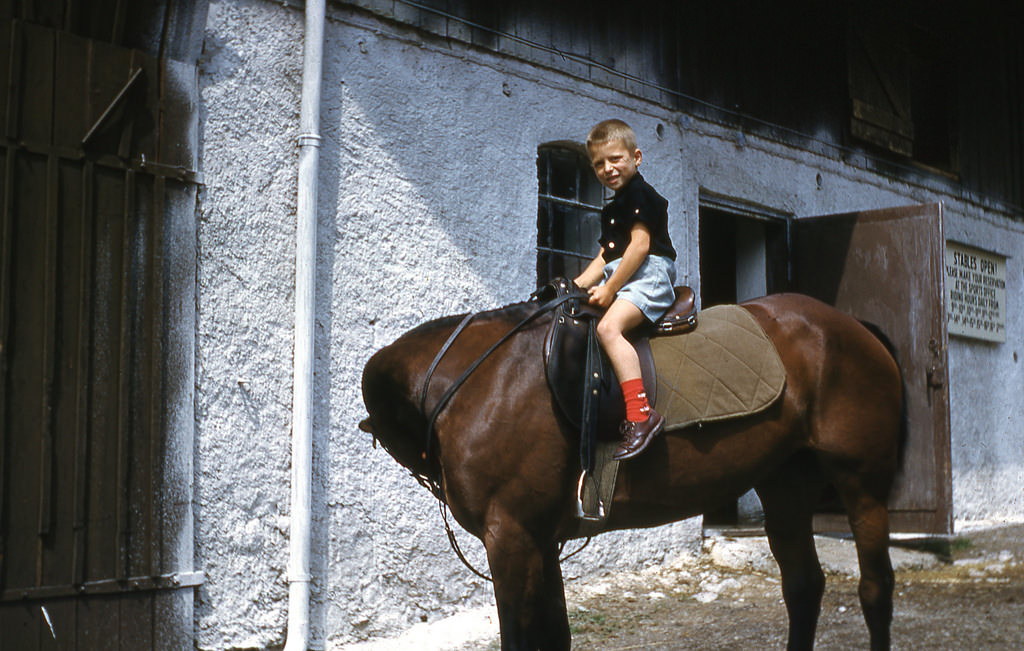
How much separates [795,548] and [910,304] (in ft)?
12.4

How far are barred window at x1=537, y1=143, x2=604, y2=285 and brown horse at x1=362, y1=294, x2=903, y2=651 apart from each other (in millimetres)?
2734

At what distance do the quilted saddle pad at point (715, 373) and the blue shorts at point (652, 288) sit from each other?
0.14m

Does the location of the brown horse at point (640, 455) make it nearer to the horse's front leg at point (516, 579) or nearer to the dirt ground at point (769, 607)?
the horse's front leg at point (516, 579)

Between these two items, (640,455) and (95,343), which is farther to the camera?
(95,343)

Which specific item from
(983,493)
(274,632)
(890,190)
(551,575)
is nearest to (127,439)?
(274,632)

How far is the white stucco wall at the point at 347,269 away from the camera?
195 inches

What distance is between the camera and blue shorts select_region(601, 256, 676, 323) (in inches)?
143

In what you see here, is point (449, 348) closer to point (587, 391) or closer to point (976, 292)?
point (587, 391)

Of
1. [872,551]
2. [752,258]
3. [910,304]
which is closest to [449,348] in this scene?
[872,551]

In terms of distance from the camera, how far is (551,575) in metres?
3.64

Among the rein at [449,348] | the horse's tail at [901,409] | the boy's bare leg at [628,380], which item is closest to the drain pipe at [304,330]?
the rein at [449,348]

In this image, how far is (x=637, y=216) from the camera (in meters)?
3.69

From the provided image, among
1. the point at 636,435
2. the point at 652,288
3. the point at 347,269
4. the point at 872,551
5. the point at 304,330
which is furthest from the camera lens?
the point at 347,269

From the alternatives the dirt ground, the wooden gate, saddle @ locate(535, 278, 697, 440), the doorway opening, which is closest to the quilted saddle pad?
saddle @ locate(535, 278, 697, 440)
